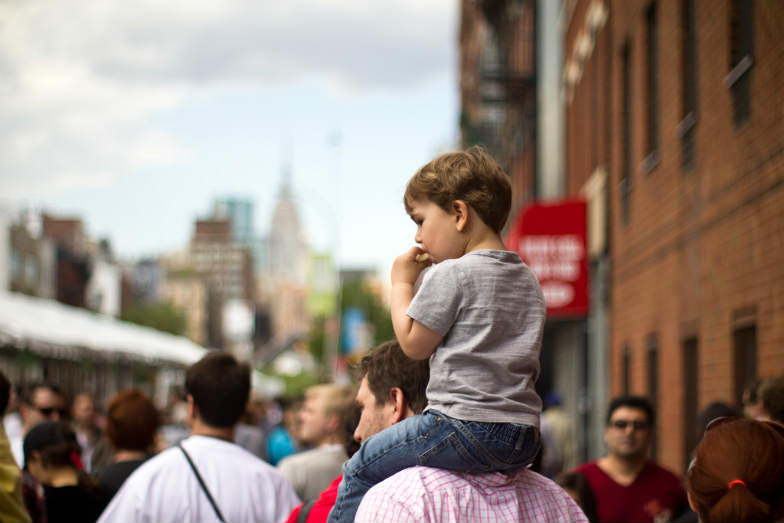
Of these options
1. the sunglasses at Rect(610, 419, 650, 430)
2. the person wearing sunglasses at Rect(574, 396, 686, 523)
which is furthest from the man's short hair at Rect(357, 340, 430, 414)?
the sunglasses at Rect(610, 419, 650, 430)

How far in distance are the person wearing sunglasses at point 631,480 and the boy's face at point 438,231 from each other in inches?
145

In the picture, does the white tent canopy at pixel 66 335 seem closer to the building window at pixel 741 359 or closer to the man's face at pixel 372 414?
the building window at pixel 741 359

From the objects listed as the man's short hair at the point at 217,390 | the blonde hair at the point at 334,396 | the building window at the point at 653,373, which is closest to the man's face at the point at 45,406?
the blonde hair at the point at 334,396

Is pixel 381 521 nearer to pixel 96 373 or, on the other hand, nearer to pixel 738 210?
pixel 738 210

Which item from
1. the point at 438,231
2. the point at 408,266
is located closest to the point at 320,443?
the point at 408,266

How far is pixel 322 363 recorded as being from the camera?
Result: 107 meters

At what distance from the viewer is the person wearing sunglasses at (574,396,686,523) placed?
6.48m

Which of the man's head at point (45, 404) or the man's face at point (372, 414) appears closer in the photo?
the man's face at point (372, 414)

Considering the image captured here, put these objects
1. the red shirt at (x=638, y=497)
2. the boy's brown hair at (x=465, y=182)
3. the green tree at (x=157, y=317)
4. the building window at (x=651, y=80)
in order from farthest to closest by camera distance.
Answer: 1. the green tree at (x=157, y=317)
2. the building window at (x=651, y=80)
3. the red shirt at (x=638, y=497)
4. the boy's brown hair at (x=465, y=182)

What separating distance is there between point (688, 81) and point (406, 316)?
383 inches

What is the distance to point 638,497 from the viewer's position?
6.55 metres

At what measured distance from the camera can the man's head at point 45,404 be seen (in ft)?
29.2

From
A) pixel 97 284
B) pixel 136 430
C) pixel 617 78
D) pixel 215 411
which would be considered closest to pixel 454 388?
pixel 215 411

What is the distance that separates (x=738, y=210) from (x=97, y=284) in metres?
76.7
